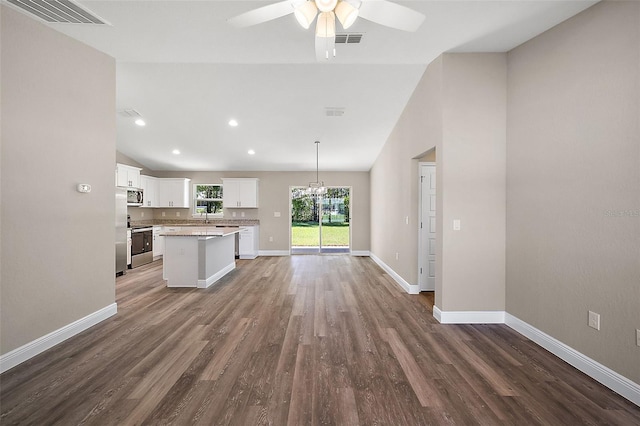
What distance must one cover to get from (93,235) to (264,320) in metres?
2.10

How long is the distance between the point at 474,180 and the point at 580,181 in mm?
899

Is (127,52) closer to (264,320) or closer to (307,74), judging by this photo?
(307,74)

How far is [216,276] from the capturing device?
4762 mm

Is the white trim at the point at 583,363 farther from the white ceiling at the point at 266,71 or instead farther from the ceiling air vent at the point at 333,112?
the ceiling air vent at the point at 333,112

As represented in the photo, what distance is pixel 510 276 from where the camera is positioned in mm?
2910

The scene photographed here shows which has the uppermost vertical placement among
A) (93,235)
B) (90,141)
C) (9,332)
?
(90,141)

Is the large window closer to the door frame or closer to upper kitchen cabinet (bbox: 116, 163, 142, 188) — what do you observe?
upper kitchen cabinet (bbox: 116, 163, 142, 188)

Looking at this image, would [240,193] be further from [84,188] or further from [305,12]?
[305,12]

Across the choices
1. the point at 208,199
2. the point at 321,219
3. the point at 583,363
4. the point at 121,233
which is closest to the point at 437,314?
the point at 583,363

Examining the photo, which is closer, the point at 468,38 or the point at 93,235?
the point at 468,38

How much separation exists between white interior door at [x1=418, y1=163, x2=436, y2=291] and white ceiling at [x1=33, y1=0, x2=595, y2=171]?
4.13ft

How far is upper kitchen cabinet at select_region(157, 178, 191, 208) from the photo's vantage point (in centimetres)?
738

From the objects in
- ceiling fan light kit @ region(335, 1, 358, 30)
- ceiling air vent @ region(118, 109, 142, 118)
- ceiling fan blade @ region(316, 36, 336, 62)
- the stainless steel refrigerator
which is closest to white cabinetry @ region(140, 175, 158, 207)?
the stainless steel refrigerator

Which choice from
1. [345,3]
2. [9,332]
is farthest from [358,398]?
[9,332]
